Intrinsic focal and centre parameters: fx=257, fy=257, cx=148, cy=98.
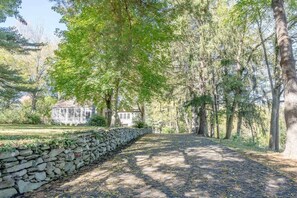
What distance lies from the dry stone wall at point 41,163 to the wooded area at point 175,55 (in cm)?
309

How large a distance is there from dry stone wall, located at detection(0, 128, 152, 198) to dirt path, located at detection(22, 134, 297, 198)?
0.26 meters

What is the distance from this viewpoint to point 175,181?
5203 mm

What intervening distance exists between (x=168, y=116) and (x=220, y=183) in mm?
33209

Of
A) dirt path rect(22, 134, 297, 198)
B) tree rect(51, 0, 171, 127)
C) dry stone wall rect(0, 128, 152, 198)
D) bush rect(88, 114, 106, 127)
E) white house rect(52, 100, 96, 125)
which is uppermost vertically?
tree rect(51, 0, 171, 127)

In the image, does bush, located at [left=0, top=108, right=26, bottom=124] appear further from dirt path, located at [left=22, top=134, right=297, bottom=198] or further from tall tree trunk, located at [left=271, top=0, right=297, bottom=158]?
tall tree trunk, located at [left=271, top=0, right=297, bottom=158]

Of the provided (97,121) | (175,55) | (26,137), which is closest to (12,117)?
(97,121)

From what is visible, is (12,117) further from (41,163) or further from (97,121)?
(41,163)

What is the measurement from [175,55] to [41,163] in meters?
17.2

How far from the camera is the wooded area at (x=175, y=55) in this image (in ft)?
27.8

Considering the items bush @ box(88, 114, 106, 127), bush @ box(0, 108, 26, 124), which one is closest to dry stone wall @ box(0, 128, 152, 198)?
bush @ box(0, 108, 26, 124)

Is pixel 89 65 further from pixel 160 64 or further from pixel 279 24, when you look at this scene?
pixel 279 24

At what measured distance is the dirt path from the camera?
448cm

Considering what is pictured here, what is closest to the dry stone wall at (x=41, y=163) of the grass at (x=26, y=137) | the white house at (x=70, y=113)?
the grass at (x=26, y=137)

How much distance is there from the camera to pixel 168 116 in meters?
38.2
